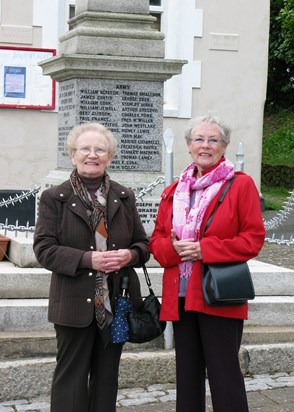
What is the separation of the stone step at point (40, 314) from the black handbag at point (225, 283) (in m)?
2.11

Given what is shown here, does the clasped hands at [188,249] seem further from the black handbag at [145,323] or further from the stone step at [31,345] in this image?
the stone step at [31,345]

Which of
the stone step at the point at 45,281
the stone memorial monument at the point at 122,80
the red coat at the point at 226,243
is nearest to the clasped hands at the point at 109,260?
the red coat at the point at 226,243

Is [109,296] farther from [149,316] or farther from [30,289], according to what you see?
[30,289]

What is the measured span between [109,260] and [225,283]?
62 centimetres

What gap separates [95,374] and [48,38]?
8030 millimetres

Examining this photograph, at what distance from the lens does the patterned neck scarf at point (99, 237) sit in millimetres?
4824

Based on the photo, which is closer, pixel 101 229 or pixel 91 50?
pixel 101 229

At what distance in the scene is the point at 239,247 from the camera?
189 inches

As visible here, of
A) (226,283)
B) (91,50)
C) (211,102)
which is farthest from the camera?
(211,102)

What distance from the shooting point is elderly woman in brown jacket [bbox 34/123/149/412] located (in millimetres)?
4793

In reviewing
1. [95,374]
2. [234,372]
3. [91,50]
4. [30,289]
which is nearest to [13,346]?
[30,289]

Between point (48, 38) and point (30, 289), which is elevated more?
point (48, 38)

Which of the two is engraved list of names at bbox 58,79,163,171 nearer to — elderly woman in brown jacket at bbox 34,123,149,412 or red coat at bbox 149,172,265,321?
elderly woman in brown jacket at bbox 34,123,149,412

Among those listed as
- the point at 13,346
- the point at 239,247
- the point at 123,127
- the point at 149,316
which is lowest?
the point at 13,346
